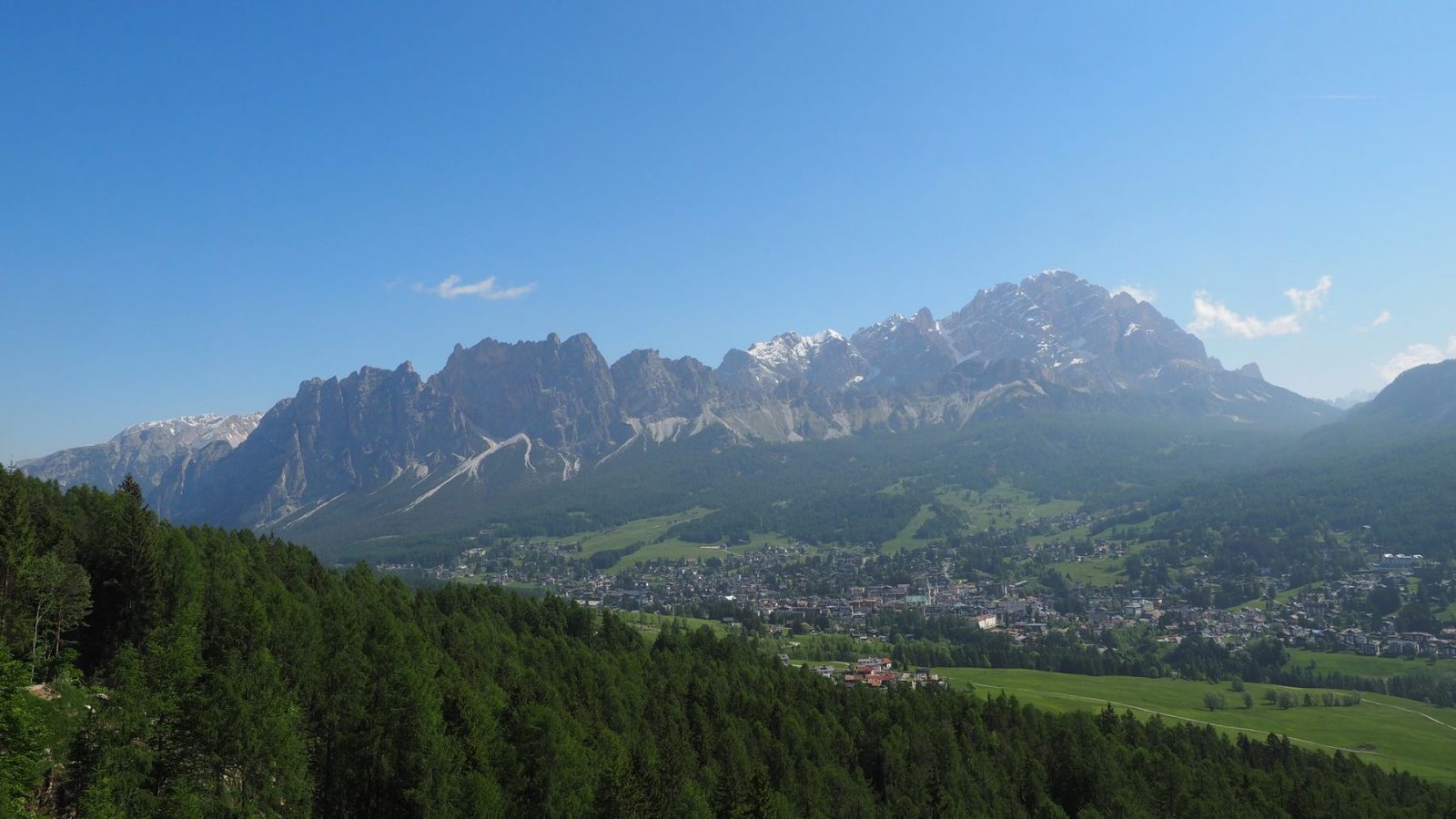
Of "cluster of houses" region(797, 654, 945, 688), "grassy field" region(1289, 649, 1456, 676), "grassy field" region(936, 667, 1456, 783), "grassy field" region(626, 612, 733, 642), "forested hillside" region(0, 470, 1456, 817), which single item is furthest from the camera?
"grassy field" region(626, 612, 733, 642)

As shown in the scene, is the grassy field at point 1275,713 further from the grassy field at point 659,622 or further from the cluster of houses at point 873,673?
the grassy field at point 659,622

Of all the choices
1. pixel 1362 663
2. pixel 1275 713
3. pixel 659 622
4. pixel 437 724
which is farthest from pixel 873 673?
pixel 1362 663

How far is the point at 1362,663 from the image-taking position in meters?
155

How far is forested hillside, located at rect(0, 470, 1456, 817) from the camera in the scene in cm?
3541

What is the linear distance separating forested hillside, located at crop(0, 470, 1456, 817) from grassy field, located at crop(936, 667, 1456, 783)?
20.3 meters

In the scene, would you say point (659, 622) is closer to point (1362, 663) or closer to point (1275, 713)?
point (1275, 713)

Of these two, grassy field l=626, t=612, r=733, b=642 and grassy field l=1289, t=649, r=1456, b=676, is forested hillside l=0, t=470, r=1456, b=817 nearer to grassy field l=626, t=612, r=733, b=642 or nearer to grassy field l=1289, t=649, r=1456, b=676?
grassy field l=626, t=612, r=733, b=642

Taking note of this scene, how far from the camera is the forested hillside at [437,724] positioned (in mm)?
35406

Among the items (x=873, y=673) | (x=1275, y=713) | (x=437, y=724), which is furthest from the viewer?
(x=873, y=673)

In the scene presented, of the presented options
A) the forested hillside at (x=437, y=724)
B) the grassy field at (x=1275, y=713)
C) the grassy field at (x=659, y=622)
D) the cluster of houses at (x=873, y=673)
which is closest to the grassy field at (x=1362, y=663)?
the grassy field at (x=1275, y=713)

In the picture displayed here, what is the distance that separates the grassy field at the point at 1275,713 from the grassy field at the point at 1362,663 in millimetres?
15952

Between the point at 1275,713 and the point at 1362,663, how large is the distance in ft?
156

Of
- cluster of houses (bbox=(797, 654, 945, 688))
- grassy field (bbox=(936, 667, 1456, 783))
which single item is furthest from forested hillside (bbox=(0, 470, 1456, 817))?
cluster of houses (bbox=(797, 654, 945, 688))

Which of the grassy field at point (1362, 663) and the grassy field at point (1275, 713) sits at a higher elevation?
the grassy field at point (1275, 713)
